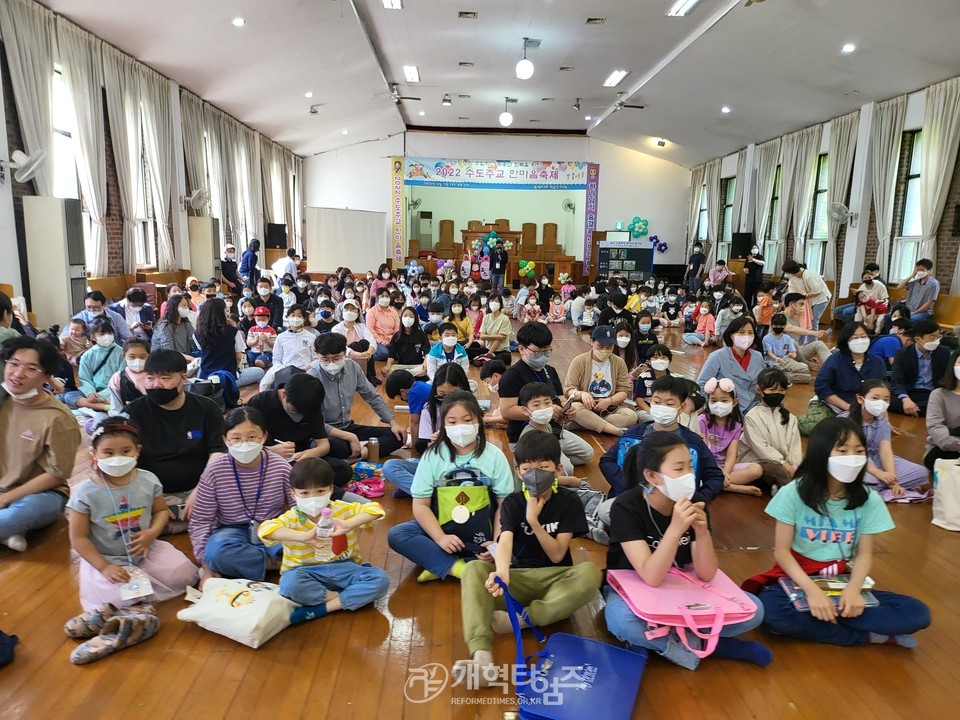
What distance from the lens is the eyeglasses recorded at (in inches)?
123

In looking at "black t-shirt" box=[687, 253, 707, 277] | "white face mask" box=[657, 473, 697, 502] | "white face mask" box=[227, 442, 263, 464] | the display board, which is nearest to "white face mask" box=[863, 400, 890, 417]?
"white face mask" box=[657, 473, 697, 502]

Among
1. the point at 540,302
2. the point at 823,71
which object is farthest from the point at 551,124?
the point at 823,71

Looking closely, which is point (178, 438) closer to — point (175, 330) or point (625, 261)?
point (175, 330)

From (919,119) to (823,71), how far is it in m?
1.71

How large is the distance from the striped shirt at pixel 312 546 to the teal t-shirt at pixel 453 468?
27 cm

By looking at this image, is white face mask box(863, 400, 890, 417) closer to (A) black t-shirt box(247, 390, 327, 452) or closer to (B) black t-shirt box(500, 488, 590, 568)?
(B) black t-shirt box(500, 488, 590, 568)

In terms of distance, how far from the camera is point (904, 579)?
3125mm

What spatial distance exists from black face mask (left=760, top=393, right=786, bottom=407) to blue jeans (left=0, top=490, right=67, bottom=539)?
4.02m

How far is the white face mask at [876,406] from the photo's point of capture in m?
3.78

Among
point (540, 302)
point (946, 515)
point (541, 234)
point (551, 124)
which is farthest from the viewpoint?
point (541, 234)

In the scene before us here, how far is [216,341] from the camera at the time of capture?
5.41m

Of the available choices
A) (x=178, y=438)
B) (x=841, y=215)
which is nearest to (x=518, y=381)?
(x=178, y=438)

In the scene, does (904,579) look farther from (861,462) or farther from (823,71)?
(823,71)

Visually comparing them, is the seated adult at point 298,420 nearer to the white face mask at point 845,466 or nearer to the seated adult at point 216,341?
the seated adult at point 216,341
